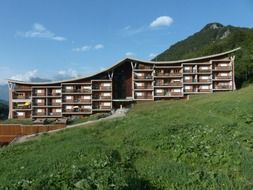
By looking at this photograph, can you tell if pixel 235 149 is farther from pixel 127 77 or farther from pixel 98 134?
pixel 127 77

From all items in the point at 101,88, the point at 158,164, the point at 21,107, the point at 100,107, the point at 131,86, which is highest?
the point at 131,86

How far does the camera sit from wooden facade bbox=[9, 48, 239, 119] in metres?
88.3

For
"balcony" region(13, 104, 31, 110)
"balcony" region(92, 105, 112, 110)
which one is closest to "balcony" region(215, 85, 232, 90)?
"balcony" region(92, 105, 112, 110)

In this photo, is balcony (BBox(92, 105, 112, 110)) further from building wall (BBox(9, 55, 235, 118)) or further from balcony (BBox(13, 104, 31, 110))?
balcony (BBox(13, 104, 31, 110))

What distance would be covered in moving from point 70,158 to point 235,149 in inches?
301

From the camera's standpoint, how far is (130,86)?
91062 millimetres

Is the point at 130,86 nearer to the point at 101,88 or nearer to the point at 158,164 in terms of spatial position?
the point at 101,88

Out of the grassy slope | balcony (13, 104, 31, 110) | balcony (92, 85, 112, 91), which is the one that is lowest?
the grassy slope

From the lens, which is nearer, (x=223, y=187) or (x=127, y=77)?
(x=223, y=187)

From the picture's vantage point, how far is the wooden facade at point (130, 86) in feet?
290

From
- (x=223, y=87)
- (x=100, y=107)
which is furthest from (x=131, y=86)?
(x=223, y=87)

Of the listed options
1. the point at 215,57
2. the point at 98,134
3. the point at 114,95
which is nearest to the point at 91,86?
the point at 114,95

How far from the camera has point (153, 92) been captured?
88.9m

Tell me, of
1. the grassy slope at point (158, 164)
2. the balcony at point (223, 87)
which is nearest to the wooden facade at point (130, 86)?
the balcony at point (223, 87)
